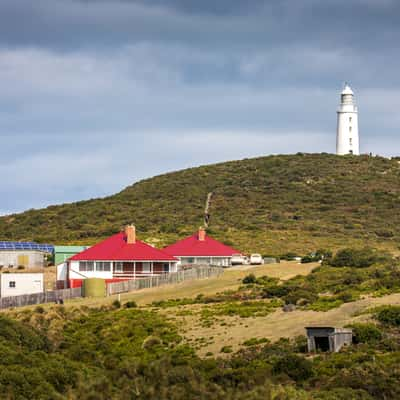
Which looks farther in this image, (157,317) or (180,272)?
(180,272)

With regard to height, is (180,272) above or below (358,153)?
below

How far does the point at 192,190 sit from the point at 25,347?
84008mm

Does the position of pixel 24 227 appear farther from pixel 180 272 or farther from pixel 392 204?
pixel 180 272

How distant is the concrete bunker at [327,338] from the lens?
43.5 metres

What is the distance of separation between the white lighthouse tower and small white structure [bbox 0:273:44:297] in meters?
72.9

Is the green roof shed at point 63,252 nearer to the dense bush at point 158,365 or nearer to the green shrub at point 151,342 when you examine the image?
the dense bush at point 158,365

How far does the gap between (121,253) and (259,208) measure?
150ft

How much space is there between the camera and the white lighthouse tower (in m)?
134

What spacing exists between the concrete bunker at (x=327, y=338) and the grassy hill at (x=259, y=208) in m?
47.1

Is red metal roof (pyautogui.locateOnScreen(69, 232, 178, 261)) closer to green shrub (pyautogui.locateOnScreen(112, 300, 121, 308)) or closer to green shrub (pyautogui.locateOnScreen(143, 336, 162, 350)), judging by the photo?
green shrub (pyautogui.locateOnScreen(112, 300, 121, 308))

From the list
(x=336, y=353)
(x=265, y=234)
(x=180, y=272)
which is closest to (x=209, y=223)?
(x=265, y=234)

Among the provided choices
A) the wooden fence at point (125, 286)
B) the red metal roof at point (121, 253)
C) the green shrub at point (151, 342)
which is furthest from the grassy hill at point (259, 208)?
the green shrub at point (151, 342)

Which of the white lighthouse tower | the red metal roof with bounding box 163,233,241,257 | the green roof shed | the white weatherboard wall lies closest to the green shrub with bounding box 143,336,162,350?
the white weatherboard wall

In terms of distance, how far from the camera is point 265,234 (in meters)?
101
